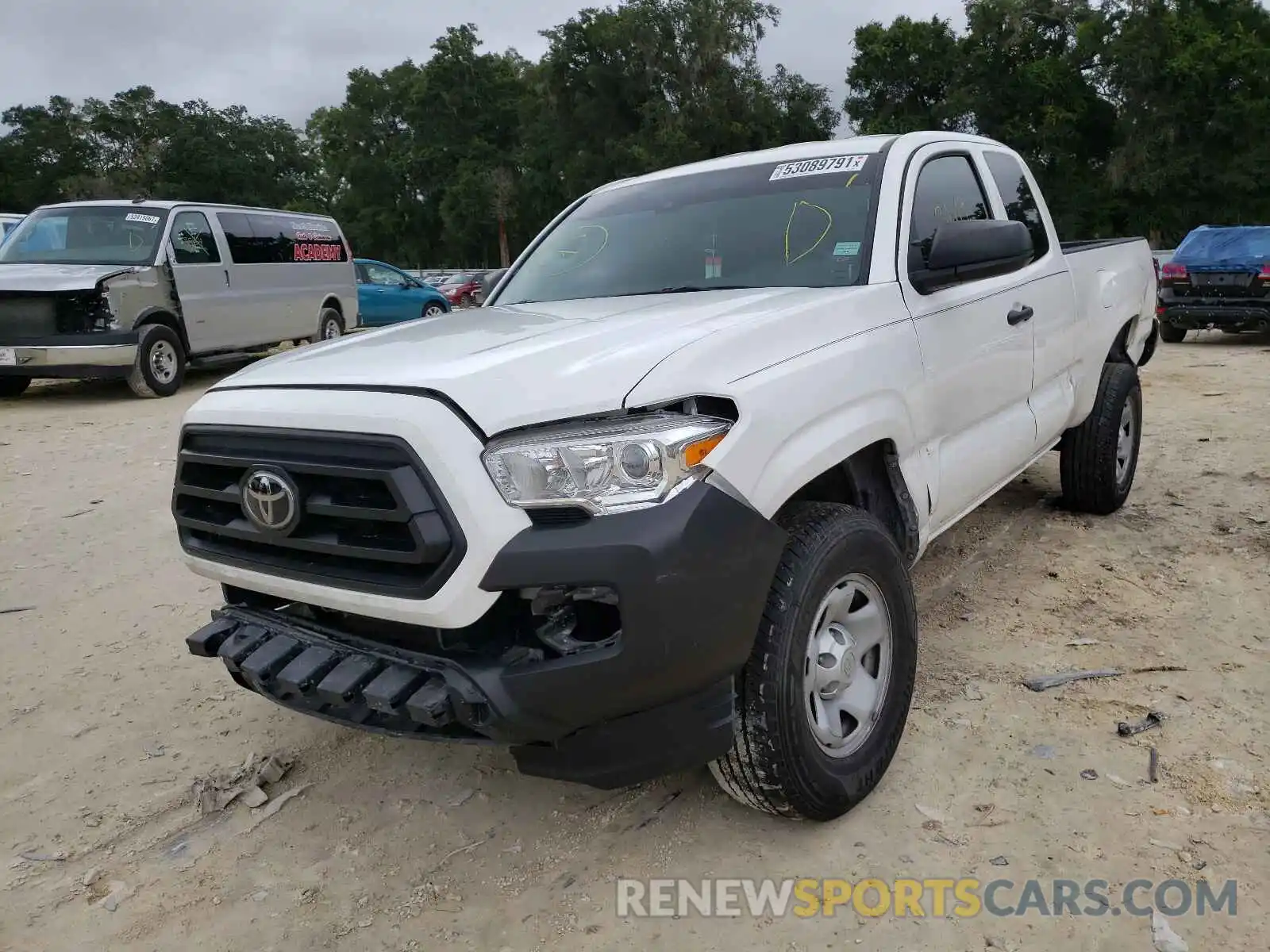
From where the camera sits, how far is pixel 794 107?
42875 millimetres

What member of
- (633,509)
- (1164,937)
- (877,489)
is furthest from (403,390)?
(1164,937)

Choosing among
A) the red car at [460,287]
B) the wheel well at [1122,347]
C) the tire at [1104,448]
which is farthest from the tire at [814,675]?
the red car at [460,287]

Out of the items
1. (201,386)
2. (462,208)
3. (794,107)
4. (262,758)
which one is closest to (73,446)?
(201,386)

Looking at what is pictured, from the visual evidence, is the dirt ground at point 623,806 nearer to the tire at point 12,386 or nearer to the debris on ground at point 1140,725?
the debris on ground at point 1140,725

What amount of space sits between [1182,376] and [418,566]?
33.7 ft

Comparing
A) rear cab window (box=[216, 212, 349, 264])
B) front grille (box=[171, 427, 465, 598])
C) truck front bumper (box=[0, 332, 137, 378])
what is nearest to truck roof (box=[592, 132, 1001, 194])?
front grille (box=[171, 427, 465, 598])

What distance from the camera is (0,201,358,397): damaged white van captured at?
9297 millimetres

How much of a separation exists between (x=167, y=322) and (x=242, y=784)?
854cm

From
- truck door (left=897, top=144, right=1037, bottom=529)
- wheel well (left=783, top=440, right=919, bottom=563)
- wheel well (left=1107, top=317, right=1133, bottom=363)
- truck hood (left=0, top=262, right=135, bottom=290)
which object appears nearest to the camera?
wheel well (left=783, top=440, right=919, bottom=563)

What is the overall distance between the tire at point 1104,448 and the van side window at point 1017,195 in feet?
3.06

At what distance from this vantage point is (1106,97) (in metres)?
35.0

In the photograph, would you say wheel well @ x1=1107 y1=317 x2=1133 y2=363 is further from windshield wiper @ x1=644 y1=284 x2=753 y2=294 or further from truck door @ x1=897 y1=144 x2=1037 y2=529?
windshield wiper @ x1=644 y1=284 x2=753 y2=294

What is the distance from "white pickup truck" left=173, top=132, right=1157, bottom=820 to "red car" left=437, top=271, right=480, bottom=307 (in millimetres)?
20578

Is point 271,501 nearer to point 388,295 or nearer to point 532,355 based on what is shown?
point 532,355
